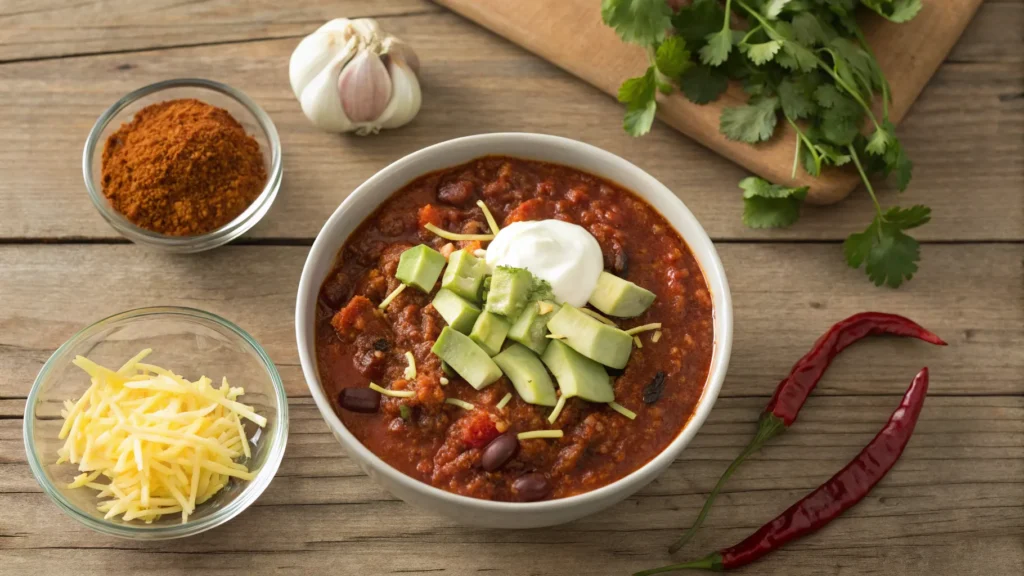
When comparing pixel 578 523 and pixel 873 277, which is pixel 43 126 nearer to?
pixel 578 523

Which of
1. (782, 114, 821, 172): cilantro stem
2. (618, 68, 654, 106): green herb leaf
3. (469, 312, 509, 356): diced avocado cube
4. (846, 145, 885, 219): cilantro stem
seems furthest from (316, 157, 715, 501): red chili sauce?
(846, 145, 885, 219): cilantro stem

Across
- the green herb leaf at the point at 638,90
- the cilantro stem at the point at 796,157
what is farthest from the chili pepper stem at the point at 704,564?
the green herb leaf at the point at 638,90

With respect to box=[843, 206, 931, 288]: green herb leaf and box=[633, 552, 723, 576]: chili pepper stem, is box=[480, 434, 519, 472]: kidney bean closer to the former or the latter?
box=[633, 552, 723, 576]: chili pepper stem

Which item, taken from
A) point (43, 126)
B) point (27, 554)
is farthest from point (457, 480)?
point (43, 126)

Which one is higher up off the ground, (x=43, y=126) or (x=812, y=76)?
(x=812, y=76)

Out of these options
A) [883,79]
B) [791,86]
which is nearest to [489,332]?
[791,86]

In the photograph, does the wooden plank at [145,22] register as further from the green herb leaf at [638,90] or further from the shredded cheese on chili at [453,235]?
the shredded cheese on chili at [453,235]
